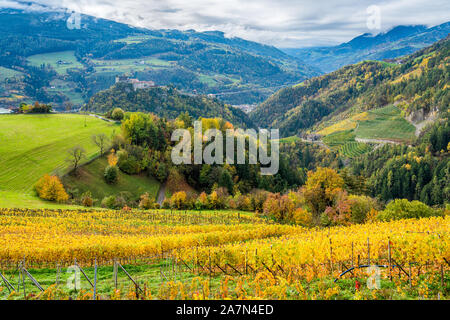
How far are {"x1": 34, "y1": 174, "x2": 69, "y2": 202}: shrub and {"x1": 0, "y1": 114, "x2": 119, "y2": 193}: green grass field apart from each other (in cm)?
308

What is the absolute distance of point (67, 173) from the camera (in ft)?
227

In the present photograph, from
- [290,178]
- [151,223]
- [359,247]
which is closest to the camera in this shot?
[359,247]

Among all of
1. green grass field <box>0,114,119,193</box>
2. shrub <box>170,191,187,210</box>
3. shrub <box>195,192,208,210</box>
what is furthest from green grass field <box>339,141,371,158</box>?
shrub <box>170,191,187,210</box>

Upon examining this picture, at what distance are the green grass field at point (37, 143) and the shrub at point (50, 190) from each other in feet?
10.1

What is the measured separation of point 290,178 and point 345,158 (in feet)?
240

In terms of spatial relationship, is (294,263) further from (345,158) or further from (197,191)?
(345,158)

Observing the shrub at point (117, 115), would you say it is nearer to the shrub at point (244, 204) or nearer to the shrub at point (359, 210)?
the shrub at point (244, 204)

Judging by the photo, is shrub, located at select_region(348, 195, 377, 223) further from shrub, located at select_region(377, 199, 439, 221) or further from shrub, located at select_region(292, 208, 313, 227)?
shrub, located at select_region(292, 208, 313, 227)

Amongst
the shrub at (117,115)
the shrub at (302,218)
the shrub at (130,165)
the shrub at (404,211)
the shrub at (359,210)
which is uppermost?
the shrub at (117,115)

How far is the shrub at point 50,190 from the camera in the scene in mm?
57562

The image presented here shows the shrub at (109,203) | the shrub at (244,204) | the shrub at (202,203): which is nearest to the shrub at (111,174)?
the shrub at (109,203)

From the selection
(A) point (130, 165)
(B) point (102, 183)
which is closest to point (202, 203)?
(B) point (102, 183)

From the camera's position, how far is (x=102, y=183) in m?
73.6

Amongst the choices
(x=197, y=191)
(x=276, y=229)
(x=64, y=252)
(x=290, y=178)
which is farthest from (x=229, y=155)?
(x=64, y=252)
